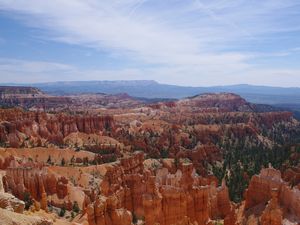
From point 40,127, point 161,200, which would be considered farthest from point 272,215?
point 40,127

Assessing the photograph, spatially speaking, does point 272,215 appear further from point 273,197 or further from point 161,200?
point 161,200

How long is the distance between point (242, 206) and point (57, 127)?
2479 inches

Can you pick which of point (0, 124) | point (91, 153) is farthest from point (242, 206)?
point (0, 124)

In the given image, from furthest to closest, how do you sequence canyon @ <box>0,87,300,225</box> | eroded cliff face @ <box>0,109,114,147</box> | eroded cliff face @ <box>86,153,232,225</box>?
eroded cliff face @ <box>0,109,114,147</box> → canyon @ <box>0,87,300,225</box> → eroded cliff face @ <box>86,153,232,225</box>

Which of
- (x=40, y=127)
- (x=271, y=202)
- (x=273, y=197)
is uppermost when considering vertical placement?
(x=273, y=197)

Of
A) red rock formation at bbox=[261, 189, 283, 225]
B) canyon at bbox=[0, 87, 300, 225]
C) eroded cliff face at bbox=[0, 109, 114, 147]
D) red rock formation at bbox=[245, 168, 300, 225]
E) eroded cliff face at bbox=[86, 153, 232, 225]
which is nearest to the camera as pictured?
eroded cliff face at bbox=[86, 153, 232, 225]

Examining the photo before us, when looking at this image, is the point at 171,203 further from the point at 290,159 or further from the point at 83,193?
the point at 290,159

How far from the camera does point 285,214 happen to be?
39156 mm

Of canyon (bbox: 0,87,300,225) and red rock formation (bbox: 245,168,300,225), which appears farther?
canyon (bbox: 0,87,300,225)


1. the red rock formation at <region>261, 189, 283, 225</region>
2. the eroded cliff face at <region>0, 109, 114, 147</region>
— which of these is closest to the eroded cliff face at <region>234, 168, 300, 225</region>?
the red rock formation at <region>261, 189, 283, 225</region>

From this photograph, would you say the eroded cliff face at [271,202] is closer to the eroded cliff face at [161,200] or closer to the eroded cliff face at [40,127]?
the eroded cliff face at [161,200]

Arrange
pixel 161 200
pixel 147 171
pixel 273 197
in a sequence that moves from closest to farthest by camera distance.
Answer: pixel 161 200
pixel 273 197
pixel 147 171

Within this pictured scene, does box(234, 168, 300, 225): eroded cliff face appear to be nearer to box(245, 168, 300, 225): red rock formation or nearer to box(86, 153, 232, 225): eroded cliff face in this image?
box(245, 168, 300, 225): red rock formation

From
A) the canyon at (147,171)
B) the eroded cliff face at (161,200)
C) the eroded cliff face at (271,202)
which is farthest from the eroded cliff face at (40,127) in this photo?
the eroded cliff face at (271,202)
